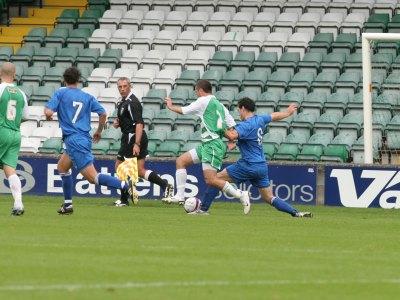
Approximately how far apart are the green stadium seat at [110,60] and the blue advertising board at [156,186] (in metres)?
7.94

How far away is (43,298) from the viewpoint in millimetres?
8375

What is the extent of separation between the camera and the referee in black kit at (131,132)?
65.2 ft

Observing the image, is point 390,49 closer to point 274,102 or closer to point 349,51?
point 349,51

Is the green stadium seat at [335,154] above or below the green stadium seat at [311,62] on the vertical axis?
below

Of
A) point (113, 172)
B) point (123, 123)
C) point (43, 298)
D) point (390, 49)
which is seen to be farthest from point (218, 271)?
point (390, 49)

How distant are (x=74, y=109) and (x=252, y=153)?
2.59 m

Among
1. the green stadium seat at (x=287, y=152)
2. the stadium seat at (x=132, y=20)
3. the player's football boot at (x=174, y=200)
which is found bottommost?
the player's football boot at (x=174, y=200)

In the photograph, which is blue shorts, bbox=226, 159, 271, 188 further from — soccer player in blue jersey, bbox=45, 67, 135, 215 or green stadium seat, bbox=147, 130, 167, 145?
green stadium seat, bbox=147, 130, 167, 145

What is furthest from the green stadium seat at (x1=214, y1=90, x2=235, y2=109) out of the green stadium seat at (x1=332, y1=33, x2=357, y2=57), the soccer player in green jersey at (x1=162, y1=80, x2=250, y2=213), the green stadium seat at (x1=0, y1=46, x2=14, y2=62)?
the soccer player in green jersey at (x1=162, y1=80, x2=250, y2=213)

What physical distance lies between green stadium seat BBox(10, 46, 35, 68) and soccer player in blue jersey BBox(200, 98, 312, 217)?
551 inches

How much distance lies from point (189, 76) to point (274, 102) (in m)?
3.07

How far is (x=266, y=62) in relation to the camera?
2941 cm

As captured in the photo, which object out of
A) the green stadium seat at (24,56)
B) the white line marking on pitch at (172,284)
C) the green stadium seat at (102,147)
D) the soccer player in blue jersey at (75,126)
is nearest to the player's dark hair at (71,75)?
the soccer player in blue jersey at (75,126)

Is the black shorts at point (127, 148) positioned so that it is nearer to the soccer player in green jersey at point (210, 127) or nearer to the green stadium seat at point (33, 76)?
the soccer player in green jersey at point (210, 127)
